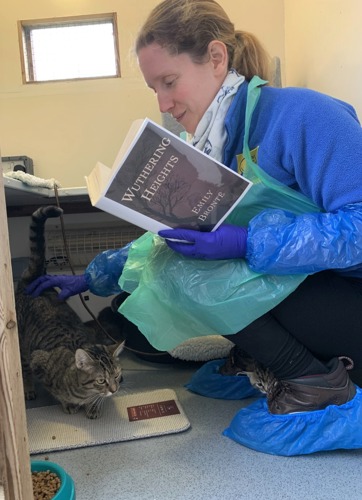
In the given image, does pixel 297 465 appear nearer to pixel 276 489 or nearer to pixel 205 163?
pixel 276 489

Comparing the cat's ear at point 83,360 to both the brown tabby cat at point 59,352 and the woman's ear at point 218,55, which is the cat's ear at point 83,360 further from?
the woman's ear at point 218,55

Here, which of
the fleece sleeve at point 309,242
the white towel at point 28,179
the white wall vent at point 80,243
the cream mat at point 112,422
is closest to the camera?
the fleece sleeve at point 309,242

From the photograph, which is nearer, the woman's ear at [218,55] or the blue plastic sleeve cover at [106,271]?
the woman's ear at [218,55]

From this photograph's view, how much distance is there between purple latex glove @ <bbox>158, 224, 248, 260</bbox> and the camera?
827mm

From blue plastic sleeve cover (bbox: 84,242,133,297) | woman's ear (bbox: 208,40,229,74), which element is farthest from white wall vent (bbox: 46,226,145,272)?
woman's ear (bbox: 208,40,229,74)

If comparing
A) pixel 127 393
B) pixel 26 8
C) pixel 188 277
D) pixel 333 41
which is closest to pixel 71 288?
pixel 127 393

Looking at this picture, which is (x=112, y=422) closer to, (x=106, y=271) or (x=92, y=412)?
(x=92, y=412)

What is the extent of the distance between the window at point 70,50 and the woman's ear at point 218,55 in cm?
122

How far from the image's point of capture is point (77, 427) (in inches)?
42.4

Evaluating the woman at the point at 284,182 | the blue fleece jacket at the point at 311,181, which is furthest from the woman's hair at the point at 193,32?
the blue fleece jacket at the point at 311,181

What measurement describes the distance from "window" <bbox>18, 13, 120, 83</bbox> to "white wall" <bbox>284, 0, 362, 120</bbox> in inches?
32.9

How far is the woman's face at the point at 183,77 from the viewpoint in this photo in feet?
3.07

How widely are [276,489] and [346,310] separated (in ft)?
1.25

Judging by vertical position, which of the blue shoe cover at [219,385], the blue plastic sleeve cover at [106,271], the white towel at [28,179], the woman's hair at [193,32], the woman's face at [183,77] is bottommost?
the blue shoe cover at [219,385]
